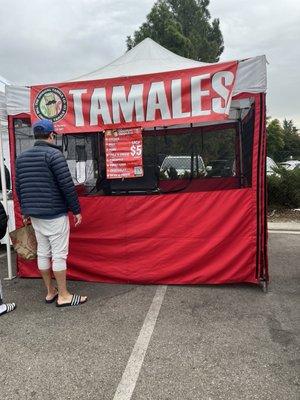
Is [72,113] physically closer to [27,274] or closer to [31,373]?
[27,274]

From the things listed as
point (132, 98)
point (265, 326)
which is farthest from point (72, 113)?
point (265, 326)

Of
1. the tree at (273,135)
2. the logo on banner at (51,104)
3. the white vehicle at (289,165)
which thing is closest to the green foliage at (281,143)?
the tree at (273,135)

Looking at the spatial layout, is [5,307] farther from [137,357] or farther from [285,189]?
[285,189]

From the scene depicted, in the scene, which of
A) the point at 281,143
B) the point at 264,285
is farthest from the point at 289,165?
the point at 281,143

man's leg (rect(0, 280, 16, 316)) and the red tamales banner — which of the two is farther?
the red tamales banner

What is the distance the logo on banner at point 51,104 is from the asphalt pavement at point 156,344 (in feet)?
6.87

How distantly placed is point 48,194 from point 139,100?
1.49m

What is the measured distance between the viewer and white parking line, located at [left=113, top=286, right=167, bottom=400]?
8.84 feet

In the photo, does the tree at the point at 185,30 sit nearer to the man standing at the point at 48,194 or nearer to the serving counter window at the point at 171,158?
the serving counter window at the point at 171,158

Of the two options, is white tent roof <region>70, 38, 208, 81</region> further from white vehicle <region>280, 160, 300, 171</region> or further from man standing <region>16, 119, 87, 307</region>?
white vehicle <region>280, 160, 300, 171</region>

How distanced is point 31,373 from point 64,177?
70.8 inches

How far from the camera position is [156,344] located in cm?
332

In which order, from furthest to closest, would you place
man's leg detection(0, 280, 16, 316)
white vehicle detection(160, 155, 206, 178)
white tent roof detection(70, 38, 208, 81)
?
white vehicle detection(160, 155, 206, 178), white tent roof detection(70, 38, 208, 81), man's leg detection(0, 280, 16, 316)

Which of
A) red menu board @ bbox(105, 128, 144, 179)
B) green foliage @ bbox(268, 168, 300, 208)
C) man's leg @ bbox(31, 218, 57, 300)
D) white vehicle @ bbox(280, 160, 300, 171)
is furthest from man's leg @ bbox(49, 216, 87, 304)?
white vehicle @ bbox(280, 160, 300, 171)
